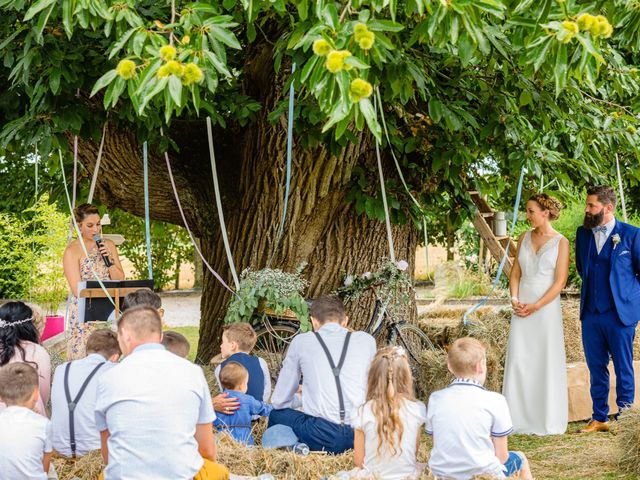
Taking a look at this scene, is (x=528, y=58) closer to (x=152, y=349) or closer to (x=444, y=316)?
(x=152, y=349)

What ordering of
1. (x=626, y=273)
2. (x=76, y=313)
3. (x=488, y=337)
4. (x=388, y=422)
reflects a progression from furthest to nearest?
(x=488, y=337) < (x=76, y=313) < (x=626, y=273) < (x=388, y=422)

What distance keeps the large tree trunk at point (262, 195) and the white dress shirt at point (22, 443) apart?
371 centimetres

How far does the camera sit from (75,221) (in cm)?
711

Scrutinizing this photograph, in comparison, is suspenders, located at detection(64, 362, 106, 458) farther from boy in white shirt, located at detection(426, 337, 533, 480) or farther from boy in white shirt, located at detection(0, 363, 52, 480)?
boy in white shirt, located at detection(426, 337, 533, 480)

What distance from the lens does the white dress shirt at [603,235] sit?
6648 mm

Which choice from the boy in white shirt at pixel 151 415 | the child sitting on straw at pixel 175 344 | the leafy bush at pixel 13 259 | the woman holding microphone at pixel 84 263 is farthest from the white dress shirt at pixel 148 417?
the leafy bush at pixel 13 259

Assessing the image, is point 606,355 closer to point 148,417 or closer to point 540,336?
point 540,336

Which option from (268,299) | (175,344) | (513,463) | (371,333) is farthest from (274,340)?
(513,463)

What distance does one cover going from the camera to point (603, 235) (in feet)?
21.9

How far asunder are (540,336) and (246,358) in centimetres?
245

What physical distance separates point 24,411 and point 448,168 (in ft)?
14.5

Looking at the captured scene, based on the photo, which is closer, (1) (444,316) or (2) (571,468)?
(2) (571,468)

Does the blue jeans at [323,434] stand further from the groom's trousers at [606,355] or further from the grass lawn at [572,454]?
the groom's trousers at [606,355]

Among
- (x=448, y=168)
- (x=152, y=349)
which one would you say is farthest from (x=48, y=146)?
(x=448, y=168)
